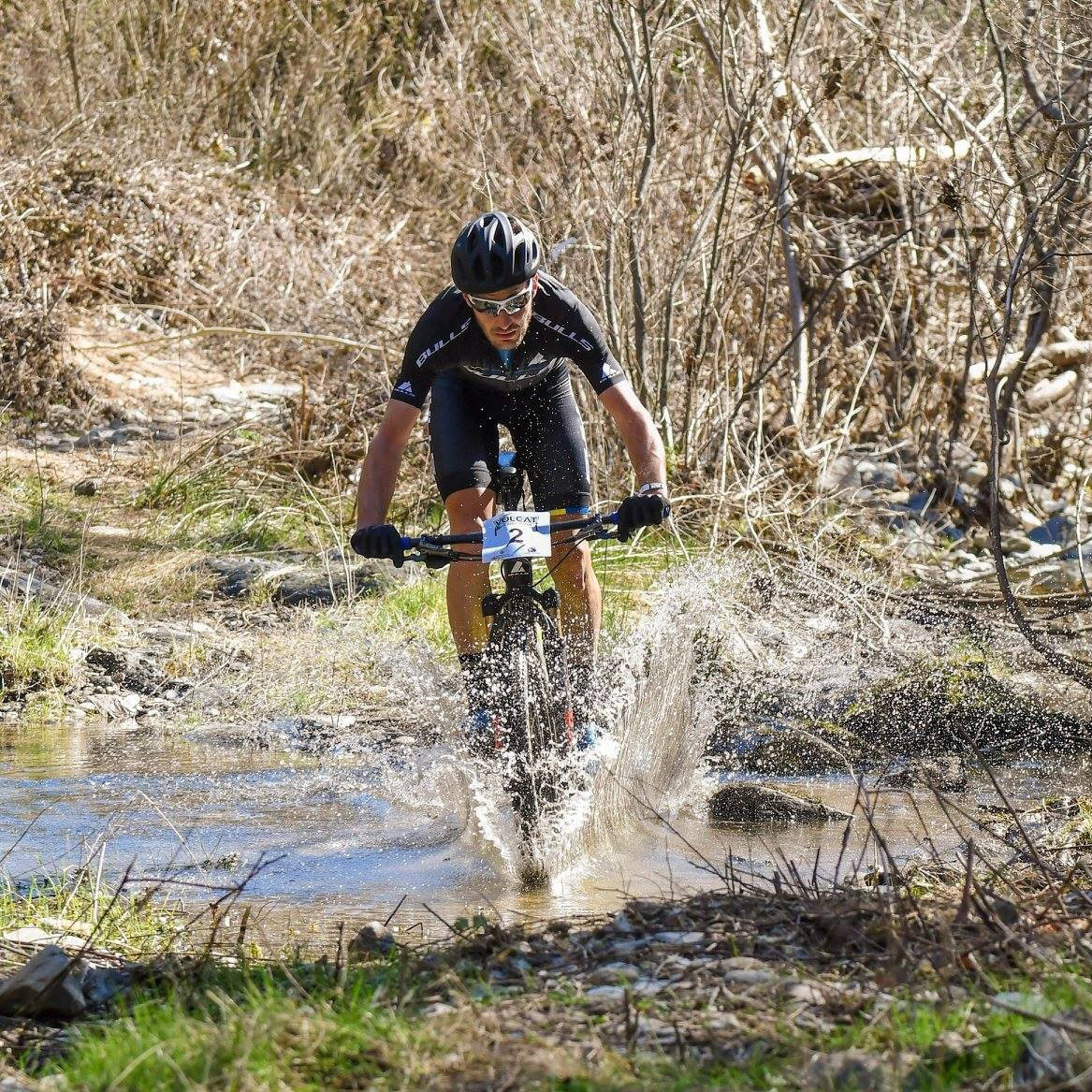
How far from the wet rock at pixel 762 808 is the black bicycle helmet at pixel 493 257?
2.18m

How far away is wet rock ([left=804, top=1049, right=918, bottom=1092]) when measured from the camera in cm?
259

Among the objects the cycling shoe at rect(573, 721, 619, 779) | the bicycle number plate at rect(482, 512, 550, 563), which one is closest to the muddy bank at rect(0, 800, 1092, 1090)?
the bicycle number plate at rect(482, 512, 550, 563)

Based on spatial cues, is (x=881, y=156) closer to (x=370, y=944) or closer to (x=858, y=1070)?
(x=370, y=944)

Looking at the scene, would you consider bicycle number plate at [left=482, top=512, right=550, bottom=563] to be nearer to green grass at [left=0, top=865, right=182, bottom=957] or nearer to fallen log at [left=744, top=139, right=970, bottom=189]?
green grass at [left=0, top=865, right=182, bottom=957]

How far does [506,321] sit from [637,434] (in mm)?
704

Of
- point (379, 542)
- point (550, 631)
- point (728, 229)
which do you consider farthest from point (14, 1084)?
point (728, 229)

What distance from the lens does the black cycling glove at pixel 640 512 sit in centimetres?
488

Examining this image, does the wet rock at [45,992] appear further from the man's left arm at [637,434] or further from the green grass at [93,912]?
the man's left arm at [637,434]

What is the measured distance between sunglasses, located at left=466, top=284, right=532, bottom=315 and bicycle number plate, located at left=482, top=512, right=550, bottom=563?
79 cm

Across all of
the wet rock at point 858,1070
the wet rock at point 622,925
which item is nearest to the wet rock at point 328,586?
the wet rock at point 622,925

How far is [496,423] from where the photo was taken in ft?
19.7

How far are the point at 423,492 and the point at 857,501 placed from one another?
115 inches

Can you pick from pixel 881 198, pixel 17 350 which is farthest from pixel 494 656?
pixel 17 350

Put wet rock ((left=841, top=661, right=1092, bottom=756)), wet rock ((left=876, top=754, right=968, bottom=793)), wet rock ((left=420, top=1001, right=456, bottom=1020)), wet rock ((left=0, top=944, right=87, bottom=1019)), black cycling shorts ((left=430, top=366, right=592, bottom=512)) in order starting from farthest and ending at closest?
1. wet rock ((left=841, top=661, right=1092, bottom=756))
2. wet rock ((left=876, top=754, right=968, bottom=793))
3. black cycling shorts ((left=430, top=366, right=592, bottom=512))
4. wet rock ((left=0, top=944, right=87, bottom=1019))
5. wet rock ((left=420, top=1001, right=456, bottom=1020))
